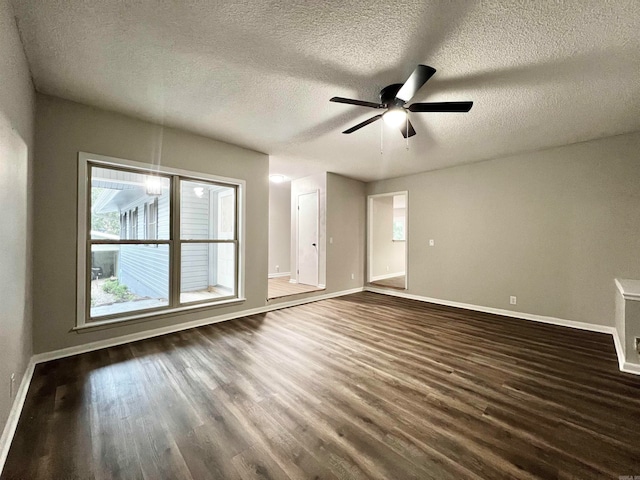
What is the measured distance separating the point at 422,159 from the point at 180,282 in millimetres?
4303

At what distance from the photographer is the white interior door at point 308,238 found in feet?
18.7

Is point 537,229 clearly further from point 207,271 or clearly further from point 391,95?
point 207,271

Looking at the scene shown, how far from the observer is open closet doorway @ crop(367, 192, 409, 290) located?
6.21 meters

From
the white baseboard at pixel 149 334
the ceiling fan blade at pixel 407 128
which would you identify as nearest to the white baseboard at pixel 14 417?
the white baseboard at pixel 149 334

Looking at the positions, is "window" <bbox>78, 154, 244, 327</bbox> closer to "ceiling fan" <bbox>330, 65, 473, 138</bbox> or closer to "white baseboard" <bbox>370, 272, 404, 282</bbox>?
"ceiling fan" <bbox>330, 65, 473, 138</bbox>

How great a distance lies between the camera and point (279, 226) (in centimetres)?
779

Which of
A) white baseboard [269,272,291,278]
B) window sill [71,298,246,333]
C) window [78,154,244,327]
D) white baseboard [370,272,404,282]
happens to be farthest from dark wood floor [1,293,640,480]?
white baseboard [269,272,291,278]

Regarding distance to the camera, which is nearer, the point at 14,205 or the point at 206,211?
the point at 14,205

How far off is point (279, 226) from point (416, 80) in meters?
6.24

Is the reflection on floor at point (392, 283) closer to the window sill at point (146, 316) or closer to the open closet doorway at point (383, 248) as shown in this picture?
the open closet doorway at point (383, 248)

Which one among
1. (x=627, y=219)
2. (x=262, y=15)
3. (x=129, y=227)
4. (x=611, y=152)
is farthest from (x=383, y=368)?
(x=611, y=152)

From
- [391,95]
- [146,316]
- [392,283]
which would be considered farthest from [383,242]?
[146,316]

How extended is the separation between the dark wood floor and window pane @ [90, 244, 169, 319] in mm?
510

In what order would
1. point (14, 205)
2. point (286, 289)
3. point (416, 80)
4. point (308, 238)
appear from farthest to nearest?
point (308, 238), point (286, 289), point (416, 80), point (14, 205)
